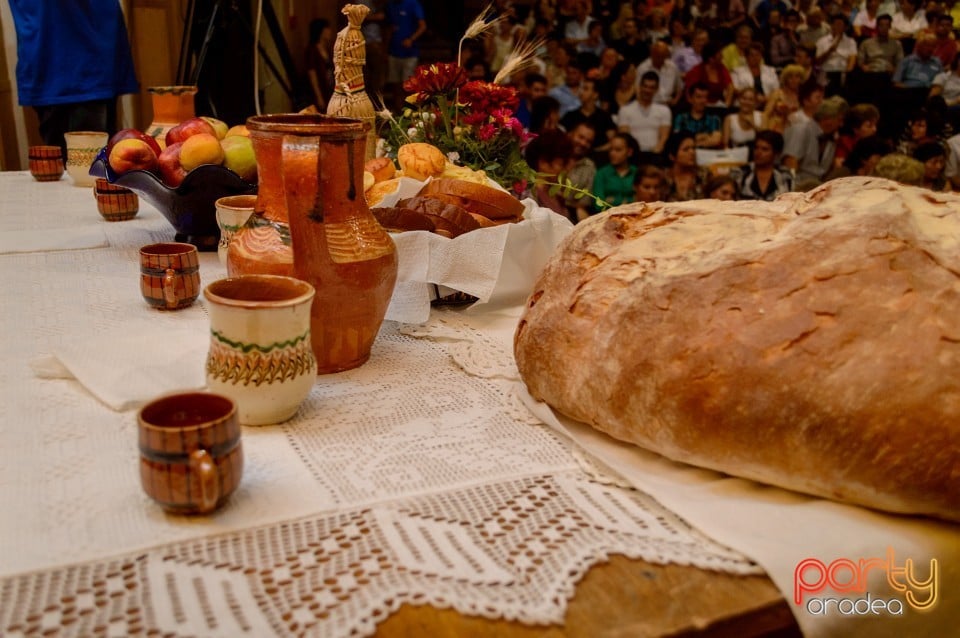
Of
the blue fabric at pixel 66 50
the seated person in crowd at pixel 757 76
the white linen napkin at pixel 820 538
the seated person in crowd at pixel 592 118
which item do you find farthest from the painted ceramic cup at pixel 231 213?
the seated person in crowd at pixel 757 76

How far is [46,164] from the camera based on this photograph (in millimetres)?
2242

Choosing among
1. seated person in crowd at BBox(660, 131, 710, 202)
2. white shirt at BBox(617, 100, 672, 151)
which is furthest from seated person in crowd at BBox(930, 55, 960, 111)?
white shirt at BBox(617, 100, 672, 151)

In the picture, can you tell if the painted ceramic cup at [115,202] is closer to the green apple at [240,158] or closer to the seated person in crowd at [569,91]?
the green apple at [240,158]

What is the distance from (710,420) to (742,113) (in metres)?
4.62

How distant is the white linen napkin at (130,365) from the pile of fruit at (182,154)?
48 centimetres

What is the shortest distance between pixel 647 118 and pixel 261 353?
418 centimetres

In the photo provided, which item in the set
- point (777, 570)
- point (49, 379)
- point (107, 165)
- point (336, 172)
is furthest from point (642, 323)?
point (107, 165)

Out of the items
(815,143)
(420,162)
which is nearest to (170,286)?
(420,162)

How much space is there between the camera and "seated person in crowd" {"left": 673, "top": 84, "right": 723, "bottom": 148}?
189 inches

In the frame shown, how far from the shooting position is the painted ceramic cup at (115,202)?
1786 millimetres

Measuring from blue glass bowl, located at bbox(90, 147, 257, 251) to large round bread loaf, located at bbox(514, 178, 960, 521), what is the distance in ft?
2.55

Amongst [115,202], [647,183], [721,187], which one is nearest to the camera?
[115,202]

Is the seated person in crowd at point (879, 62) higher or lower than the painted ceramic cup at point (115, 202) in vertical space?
higher

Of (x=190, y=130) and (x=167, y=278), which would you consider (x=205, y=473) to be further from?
(x=190, y=130)
